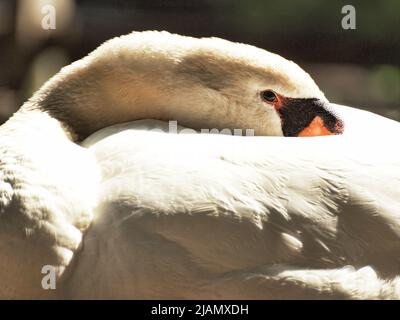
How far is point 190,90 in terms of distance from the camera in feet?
5.40

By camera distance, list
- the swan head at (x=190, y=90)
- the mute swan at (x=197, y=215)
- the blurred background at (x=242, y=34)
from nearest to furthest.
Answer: the mute swan at (x=197, y=215), the swan head at (x=190, y=90), the blurred background at (x=242, y=34)

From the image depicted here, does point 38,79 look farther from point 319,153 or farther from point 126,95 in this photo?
point 319,153

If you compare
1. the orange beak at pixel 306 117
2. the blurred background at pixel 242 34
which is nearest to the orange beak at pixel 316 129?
the orange beak at pixel 306 117

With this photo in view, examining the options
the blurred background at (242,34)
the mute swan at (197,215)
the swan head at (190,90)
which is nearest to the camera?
the mute swan at (197,215)

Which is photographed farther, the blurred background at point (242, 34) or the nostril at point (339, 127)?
the blurred background at point (242, 34)

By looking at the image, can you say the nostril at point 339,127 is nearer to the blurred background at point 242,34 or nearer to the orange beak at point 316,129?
the orange beak at point 316,129

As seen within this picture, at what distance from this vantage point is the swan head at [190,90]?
165 centimetres

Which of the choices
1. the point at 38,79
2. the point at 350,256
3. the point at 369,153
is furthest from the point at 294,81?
the point at 38,79

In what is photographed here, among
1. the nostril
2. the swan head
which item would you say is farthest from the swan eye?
the nostril

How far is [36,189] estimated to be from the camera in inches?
56.7

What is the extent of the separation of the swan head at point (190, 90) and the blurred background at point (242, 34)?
51.0 inches
